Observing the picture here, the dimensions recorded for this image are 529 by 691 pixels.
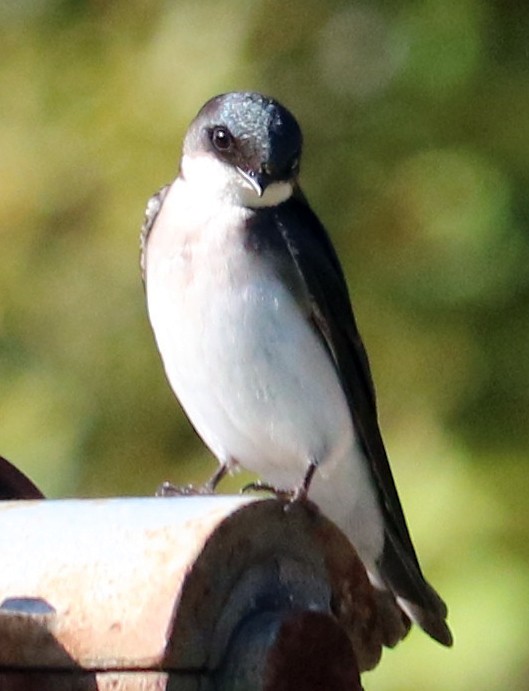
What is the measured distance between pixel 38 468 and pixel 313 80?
1.95 feet

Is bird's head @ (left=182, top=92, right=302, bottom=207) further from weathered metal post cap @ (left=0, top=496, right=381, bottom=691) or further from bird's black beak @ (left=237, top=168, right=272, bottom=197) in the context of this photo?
weathered metal post cap @ (left=0, top=496, right=381, bottom=691)

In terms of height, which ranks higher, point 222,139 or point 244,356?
point 222,139

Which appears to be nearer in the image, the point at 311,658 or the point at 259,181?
the point at 311,658

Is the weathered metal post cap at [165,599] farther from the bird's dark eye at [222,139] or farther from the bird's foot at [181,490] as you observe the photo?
the bird's dark eye at [222,139]

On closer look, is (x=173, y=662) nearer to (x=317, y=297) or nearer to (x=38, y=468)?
(x=317, y=297)

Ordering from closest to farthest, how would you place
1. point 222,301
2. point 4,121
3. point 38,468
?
point 222,301 < point 38,468 < point 4,121

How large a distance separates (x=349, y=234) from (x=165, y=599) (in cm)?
123

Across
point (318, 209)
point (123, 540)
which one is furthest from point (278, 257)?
point (123, 540)

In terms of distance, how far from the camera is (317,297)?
1.98m

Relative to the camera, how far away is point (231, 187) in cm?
201

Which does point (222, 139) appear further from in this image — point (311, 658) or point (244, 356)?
point (311, 658)

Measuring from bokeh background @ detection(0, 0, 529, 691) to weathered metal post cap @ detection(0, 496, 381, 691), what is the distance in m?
0.80

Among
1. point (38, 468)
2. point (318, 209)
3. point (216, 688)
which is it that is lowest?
point (38, 468)

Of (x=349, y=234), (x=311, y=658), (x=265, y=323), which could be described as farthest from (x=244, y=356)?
(x=311, y=658)
